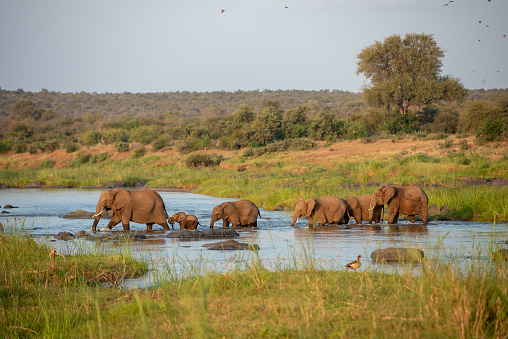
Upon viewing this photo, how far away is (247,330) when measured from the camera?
4.79 m

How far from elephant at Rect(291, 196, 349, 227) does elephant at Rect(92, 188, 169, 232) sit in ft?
11.8

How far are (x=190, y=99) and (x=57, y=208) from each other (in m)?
97.1

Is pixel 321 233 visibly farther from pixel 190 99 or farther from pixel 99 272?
pixel 190 99

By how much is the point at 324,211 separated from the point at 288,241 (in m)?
3.12

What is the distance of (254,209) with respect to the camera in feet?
48.8

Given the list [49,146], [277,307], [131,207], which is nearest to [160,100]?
[49,146]

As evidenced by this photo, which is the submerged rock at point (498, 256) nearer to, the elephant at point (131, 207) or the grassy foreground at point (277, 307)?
the grassy foreground at point (277, 307)

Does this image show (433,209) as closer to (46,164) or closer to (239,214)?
(239,214)

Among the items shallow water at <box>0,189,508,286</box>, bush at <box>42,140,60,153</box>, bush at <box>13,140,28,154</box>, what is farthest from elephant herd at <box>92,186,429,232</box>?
bush at <box>13,140,28,154</box>

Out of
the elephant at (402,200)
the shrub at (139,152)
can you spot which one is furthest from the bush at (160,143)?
the elephant at (402,200)

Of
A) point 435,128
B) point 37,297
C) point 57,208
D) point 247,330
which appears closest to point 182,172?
point 57,208

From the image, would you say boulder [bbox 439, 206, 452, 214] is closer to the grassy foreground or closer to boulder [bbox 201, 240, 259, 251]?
boulder [bbox 201, 240, 259, 251]

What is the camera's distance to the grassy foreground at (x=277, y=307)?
4543 millimetres

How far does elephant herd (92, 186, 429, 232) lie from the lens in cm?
1386
